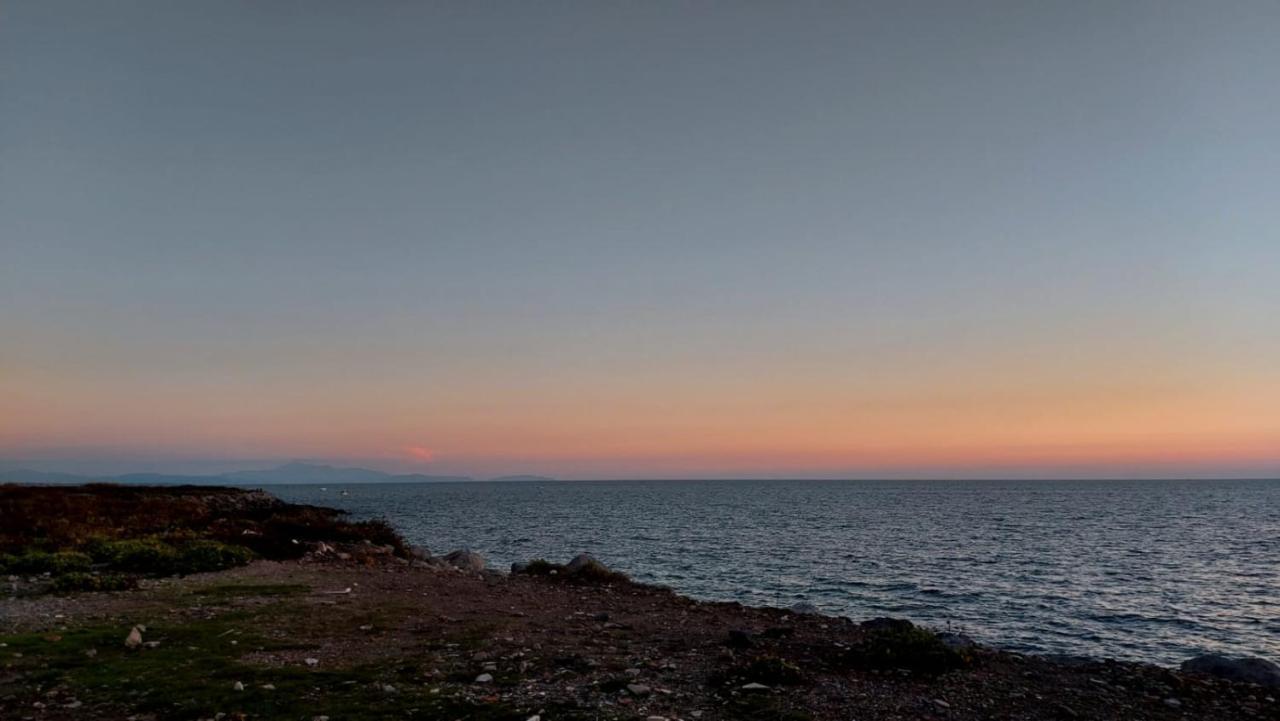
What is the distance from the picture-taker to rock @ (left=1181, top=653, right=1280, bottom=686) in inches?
602

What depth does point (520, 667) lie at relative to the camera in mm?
13359

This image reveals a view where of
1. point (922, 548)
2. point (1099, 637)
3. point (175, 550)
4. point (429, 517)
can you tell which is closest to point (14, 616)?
point (175, 550)

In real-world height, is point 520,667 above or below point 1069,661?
above

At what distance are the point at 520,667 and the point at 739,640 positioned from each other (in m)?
5.33

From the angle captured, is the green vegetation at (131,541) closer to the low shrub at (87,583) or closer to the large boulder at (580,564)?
the low shrub at (87,583)

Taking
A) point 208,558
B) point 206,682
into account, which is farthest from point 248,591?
point 206,682

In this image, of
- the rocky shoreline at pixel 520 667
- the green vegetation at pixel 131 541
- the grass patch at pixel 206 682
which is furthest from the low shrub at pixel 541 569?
the grass patch at pixel 206 682

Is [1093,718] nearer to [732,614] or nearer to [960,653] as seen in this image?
[960,653]

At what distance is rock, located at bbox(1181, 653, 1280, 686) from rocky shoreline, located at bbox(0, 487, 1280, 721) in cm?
4

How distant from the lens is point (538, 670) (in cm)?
1322

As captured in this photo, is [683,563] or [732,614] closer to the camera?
[732,614]

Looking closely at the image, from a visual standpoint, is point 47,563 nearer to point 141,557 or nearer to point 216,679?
point 141,557

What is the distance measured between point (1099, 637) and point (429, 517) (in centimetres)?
9221

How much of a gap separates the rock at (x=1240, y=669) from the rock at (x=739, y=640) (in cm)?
993
